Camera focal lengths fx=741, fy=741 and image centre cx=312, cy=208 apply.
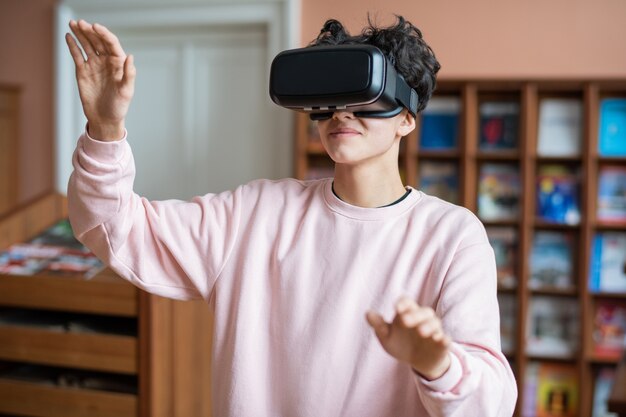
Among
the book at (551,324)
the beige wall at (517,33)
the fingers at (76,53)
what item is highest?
the beige wall at (517,33)

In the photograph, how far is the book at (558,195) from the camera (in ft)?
12.6

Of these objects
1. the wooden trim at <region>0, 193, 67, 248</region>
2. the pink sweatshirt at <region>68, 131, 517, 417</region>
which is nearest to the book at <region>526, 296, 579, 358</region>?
the wooden trim at <region>0, 193, 67, 248</region>

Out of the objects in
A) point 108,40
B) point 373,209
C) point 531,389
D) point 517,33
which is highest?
point 517,33

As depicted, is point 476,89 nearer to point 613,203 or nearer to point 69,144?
Answer: point 613,203

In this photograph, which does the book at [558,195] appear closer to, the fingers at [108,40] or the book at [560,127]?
the book at [560,127]

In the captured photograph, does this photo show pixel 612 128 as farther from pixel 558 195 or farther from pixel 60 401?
pixel 60 401

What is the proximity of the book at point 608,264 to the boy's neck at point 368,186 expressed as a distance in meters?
2.90

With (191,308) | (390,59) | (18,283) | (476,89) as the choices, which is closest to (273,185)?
(390,59)

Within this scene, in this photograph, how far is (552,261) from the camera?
12.8ft

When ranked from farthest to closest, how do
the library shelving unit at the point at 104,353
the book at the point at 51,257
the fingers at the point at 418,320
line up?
the book at the point at 51,257 < the library shelving unit at the point at 104,353 < the fingers at the point at 418,320

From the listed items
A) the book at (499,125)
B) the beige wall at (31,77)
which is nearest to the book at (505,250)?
the book at (499,125)

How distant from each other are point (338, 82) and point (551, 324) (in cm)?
322

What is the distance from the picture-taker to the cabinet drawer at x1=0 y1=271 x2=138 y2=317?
2.61 metres

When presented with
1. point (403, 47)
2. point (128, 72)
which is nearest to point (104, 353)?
point (128, 72)
